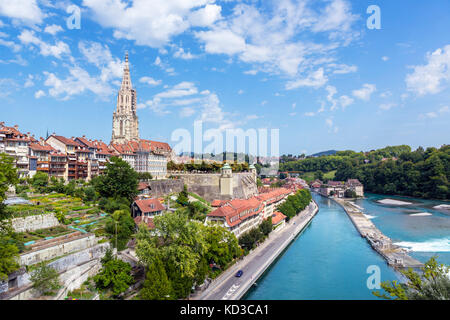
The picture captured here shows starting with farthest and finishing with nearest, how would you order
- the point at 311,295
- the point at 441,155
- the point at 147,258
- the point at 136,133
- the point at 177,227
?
the point at 441,155
the point at 136,133
the point at 311,295
the point at 177,227
the point at 147,258

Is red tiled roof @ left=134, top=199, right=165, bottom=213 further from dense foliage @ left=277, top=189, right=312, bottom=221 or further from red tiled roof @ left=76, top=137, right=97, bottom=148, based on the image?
dense foliage @ left=277, top=189, right=312, bottom=221

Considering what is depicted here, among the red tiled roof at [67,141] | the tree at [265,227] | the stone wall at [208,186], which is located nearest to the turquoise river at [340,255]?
Answer: the tree at [265,227]

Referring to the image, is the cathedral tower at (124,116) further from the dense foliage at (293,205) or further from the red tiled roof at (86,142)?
the dense foliage at (293,205)

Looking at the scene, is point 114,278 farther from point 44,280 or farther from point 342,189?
point 342,189

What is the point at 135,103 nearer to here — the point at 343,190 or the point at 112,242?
the point at 112,242

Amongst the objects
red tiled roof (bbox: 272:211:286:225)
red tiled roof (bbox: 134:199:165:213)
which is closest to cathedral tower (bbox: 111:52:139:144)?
red tiled roof (bbox: 134:199:165:213)
